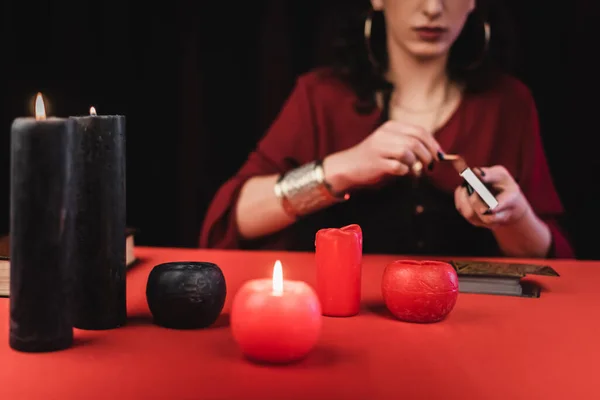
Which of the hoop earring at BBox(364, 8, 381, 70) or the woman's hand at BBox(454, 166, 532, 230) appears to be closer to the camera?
the woman's hand at BBox(454, 166, 532, 230)

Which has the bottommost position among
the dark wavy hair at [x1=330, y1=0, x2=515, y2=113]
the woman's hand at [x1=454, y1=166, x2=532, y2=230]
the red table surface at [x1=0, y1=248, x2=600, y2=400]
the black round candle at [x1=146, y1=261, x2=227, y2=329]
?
the red table surface at [x1=0, y1=248, x2=600, y2=400]

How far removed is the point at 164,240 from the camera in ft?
6.72

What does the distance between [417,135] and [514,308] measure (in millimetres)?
544

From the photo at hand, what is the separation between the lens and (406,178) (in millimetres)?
1823

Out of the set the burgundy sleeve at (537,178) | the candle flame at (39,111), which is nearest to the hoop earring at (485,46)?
the burgundy sleeve at (537,178)

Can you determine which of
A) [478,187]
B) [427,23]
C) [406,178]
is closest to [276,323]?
[478,187]

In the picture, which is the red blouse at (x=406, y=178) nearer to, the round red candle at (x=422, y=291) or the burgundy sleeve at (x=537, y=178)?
the burgundy sleeve at (x=537, y=178)

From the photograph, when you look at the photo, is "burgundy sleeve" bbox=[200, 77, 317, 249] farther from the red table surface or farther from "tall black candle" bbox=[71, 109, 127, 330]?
"tall black candle" bbox=[71, 109, 127, 330]

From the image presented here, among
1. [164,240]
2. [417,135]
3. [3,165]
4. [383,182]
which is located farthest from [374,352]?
[3,165]

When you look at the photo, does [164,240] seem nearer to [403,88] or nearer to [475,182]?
[403,88]

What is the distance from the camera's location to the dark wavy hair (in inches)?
73.5

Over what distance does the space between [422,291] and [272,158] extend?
94 centimetres

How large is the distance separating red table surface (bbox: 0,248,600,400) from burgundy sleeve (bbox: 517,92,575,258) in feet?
2.39

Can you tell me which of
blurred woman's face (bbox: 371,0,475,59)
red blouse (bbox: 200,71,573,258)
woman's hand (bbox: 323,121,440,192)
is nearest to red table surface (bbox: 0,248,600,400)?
woman's hand (bbox: 323,121,440,192)
